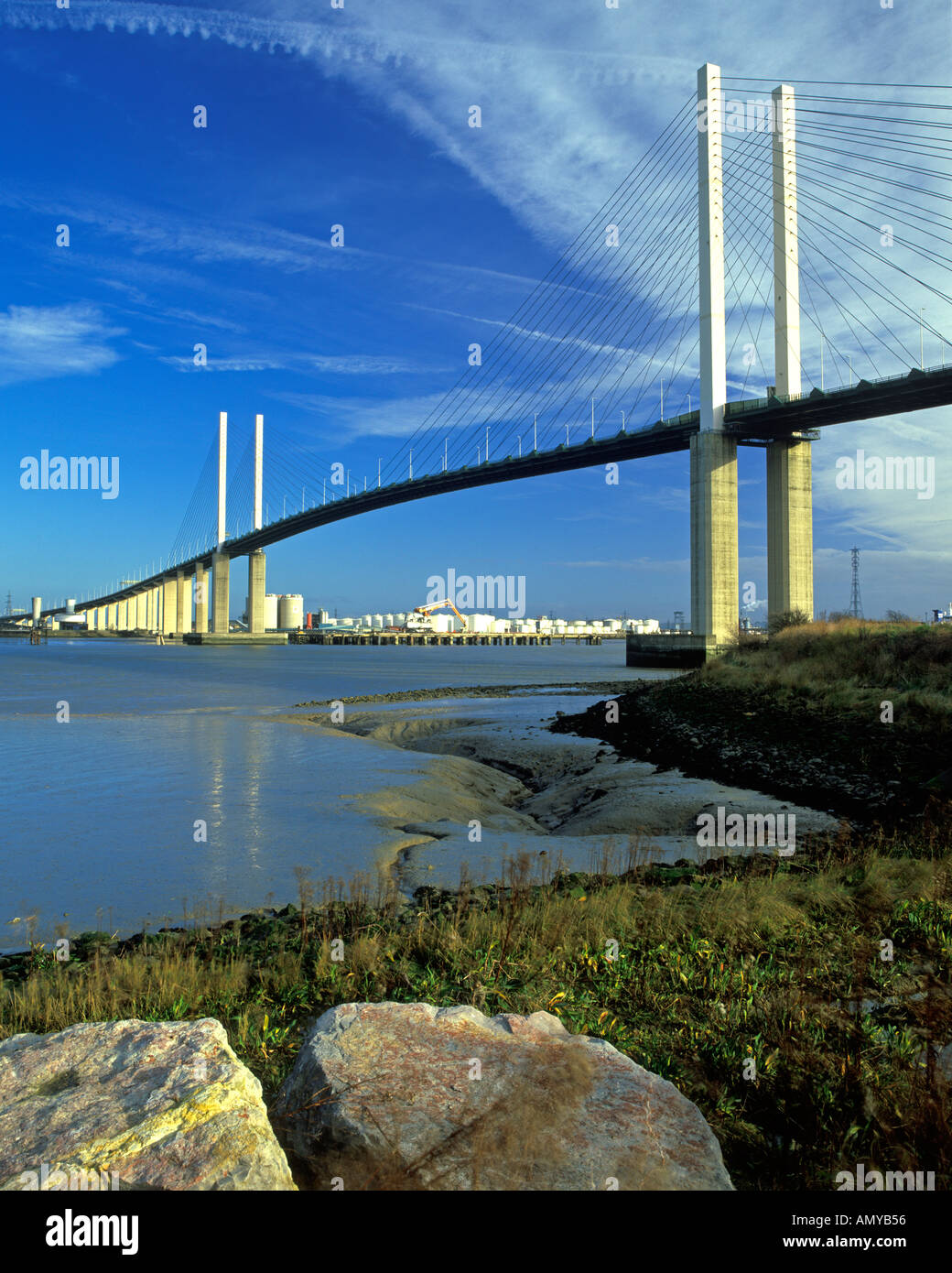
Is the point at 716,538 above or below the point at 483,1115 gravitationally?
above

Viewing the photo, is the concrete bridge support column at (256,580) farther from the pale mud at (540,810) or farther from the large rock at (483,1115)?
the large rock at (483,1115)

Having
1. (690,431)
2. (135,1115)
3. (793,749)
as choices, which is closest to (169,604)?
(690,431)

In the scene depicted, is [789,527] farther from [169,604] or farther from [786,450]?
[169,604]

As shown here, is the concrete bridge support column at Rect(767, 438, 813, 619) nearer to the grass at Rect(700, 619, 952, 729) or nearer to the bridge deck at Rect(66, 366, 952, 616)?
the bridge deck at Rect(66, 366, 952, 616)

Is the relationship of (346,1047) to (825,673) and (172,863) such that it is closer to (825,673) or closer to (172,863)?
(172,863)

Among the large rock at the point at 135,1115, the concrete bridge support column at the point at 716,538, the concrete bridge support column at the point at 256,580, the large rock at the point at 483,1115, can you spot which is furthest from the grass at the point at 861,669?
the concrete bridge support column at the point at 256,580

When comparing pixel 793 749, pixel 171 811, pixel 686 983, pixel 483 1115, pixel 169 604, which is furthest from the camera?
pixel 169 604

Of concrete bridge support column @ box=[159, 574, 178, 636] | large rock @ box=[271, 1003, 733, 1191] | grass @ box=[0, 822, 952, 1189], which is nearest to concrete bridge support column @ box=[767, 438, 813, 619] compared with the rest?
grass @ box=[0, 822, 952, 1189]
